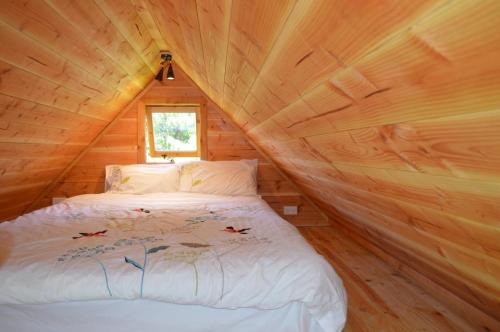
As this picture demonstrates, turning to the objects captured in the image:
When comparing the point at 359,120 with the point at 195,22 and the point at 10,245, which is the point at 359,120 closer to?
the point at 195,22

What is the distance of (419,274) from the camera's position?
6.29ft

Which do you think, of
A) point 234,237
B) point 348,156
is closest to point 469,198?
point 348,156

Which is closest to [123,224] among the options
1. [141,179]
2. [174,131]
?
[141,179]

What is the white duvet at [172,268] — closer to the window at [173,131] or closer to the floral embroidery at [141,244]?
the floral embroidery at [141,244]

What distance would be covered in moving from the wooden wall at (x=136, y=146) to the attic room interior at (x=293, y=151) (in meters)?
0.46

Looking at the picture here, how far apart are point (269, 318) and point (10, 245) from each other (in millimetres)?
1216

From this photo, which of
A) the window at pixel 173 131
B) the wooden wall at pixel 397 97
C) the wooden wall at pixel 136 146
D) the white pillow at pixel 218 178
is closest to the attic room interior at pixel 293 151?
the wooden wall at pixel 397 97

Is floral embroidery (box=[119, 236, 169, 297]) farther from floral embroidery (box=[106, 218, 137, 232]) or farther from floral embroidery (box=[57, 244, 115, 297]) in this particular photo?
floral embroidery (box=[106, 218, 137, 232])

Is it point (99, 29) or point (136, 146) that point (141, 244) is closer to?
point (99, 29)

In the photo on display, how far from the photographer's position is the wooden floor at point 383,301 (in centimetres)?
153

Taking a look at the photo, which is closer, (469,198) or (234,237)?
(469,198)

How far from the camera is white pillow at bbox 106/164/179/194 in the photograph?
2.81 meters

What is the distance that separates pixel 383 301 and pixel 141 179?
2.27 m

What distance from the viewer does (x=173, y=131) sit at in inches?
130
